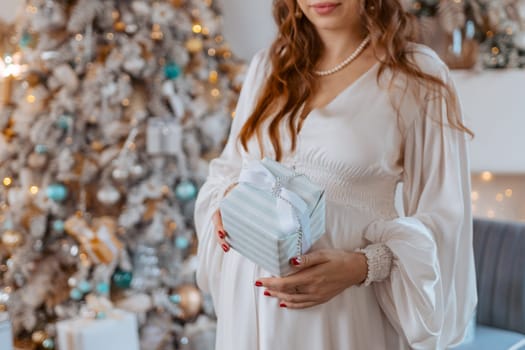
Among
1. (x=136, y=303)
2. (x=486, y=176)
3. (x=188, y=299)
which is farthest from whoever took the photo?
(x=486, y=176)

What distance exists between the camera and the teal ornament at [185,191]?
2549 mm

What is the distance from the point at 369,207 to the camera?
3.90 feet

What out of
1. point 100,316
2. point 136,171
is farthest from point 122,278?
point 136,171

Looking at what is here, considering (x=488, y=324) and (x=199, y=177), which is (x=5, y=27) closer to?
(x=199, y=177)

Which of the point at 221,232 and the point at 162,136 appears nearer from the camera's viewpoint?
the point at 221,232

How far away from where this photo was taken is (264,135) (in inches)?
50.2

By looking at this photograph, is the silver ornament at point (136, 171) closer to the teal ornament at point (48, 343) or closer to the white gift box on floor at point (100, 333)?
the white gift box on floor at point (100, 333)

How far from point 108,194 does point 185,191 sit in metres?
0.30

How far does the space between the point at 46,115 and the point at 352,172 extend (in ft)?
5.39

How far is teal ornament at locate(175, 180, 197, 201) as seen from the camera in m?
2.55

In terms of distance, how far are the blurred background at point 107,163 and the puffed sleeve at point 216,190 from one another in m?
1.10

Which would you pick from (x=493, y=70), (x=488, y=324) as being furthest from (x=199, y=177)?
(x=493, y=70)

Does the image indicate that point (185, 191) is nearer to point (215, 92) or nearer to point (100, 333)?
point (215, 92)

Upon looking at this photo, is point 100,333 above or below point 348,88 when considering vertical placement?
below
